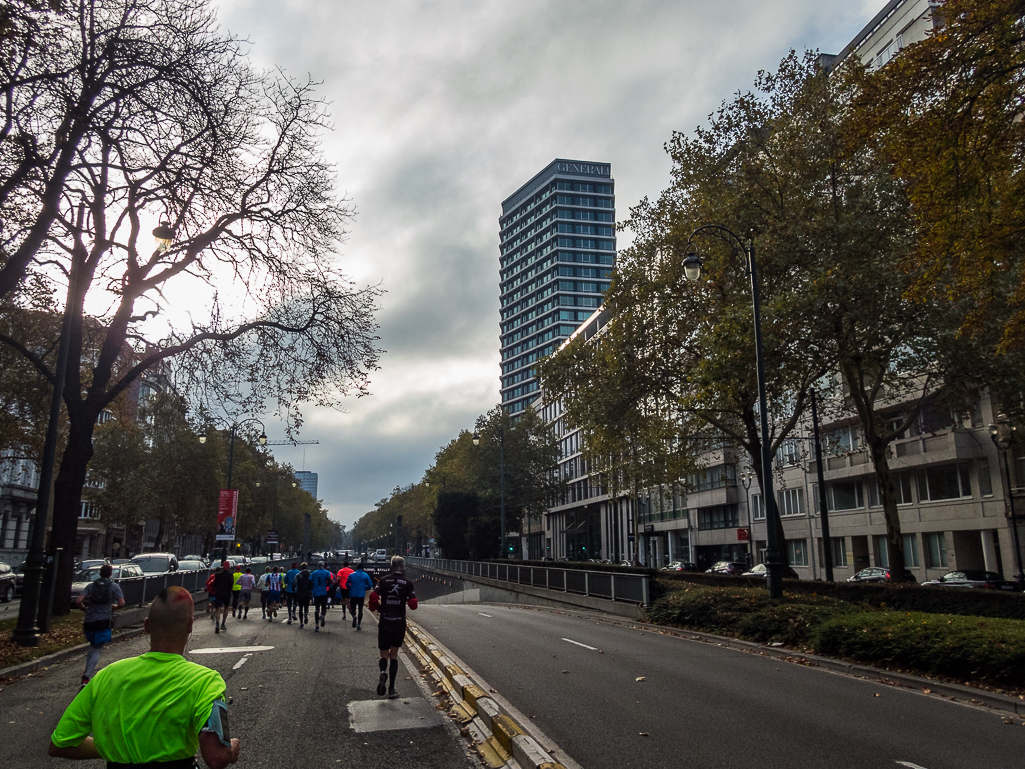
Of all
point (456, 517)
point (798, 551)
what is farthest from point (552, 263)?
point (798, 551)

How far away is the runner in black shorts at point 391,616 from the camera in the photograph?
9.98m

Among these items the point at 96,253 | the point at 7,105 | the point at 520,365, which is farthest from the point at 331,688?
the point at 520,365

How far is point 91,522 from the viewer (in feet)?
243

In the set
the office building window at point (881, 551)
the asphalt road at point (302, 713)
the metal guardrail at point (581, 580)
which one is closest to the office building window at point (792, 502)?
Result: the office building window at point (881, 551)

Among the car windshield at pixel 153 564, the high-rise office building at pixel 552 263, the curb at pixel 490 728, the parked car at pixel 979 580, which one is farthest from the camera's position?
the high-rise office building at pixel 552 263

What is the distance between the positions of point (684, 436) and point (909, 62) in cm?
2085

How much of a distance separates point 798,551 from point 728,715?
48.6 meters

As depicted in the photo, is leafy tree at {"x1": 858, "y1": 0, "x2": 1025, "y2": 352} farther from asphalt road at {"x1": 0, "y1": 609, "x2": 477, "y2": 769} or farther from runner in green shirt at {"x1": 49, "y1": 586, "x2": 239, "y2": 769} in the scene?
runner in green shirt at {"x1": 49, "y1": 586, "x2": 239, "y2": 769}

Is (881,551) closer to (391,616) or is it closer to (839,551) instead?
(839,551)

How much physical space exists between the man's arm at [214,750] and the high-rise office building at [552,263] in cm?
12768

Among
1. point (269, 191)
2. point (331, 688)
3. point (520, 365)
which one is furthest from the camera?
point (520, 365)

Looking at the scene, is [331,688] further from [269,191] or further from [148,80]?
[269,191]

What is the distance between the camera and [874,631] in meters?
12.8

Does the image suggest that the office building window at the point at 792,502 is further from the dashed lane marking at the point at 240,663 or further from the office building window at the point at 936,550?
the dashed lane marking at the point at 240,663
